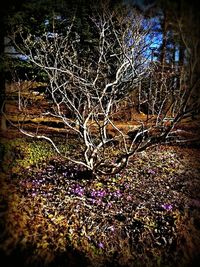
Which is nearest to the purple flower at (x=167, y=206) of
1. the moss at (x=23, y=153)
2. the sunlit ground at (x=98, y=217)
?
the sunlit ground at (x=98, y=217)

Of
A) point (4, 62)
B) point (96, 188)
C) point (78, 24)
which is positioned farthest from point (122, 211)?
point (78, 24)

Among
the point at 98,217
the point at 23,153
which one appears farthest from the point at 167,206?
the point at 23,153

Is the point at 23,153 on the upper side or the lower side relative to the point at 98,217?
upper

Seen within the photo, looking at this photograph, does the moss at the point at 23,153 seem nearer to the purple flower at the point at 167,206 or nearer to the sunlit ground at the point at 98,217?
the sunlit ground at the point at 98,217

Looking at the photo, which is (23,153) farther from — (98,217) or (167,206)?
(167,206)

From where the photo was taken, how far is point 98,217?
4.02 meters

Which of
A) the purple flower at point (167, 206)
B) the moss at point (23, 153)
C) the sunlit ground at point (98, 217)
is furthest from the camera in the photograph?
the moss at point (23, 153)

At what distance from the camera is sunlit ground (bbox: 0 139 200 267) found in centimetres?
336

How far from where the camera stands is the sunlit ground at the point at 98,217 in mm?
3355

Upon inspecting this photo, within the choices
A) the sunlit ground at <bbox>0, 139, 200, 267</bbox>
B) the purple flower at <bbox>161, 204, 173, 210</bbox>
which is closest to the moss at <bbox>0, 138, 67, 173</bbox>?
the sunlit ground at <bbox>0, 139, 200, 267</bbox>

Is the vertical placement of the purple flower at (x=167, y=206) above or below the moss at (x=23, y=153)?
below

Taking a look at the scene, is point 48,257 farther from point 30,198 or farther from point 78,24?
point 78,24

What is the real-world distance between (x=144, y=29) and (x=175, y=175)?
380cm

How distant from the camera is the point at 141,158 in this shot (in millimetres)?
6520
